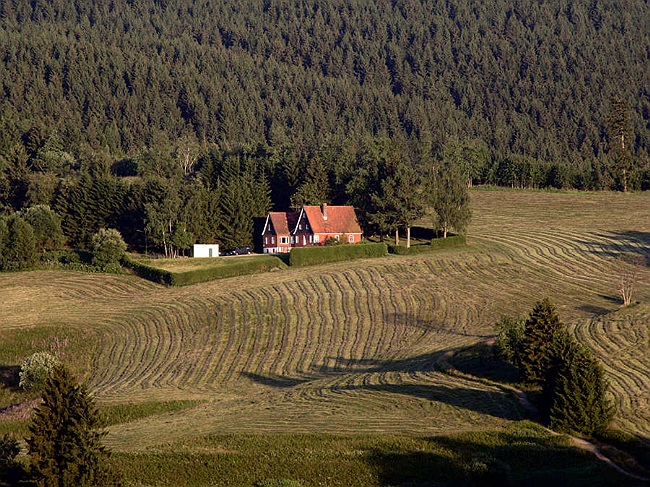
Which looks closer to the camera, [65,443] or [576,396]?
[65,443]

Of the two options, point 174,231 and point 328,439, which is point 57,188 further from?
point 328,439

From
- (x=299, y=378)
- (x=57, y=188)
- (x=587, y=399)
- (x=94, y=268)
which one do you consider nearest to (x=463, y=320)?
(x=299, y=378)

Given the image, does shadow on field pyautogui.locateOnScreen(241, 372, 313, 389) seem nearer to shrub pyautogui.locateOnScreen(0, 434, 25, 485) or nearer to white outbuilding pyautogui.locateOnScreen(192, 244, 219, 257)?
shrub pyautogui.locateOnScreen(0, 434, 25, 485)

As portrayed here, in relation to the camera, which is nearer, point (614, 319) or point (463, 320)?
point (614, 319)

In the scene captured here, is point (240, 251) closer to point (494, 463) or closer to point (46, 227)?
point (46, 227)

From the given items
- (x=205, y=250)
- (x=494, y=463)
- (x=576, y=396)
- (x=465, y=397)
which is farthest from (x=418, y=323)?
(x=205, y=250)

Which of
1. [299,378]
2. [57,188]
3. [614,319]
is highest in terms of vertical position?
[57,188]

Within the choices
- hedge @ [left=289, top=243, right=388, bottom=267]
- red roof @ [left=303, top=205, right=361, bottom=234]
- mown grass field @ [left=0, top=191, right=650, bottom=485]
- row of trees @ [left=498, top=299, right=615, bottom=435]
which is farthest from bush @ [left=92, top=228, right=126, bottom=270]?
row of trees @ [left=498, top=299, right=615, bottom=435]
